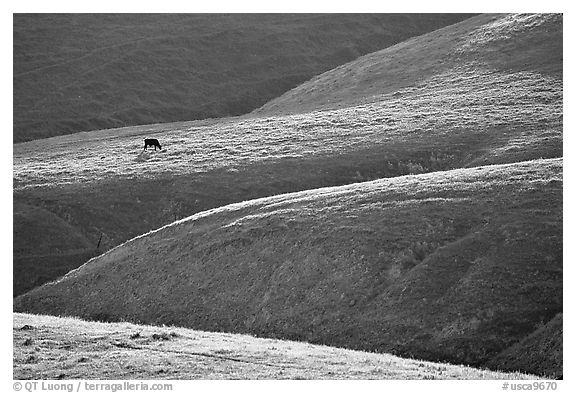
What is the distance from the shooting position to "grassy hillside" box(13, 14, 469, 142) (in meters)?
107

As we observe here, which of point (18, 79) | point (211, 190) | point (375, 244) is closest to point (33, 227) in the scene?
point (211, 190)

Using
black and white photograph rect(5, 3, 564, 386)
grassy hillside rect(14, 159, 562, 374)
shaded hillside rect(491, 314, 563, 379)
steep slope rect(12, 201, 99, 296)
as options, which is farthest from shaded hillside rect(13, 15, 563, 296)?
shaded hillside rect(491, 314, 563, 379)

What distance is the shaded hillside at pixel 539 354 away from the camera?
3071cm

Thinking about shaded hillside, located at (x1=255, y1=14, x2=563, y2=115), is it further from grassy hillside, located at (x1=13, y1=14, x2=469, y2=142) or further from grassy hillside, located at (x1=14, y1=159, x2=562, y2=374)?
grassy hillside, located at (x1=14, y1=159, x2=562, y2=374)

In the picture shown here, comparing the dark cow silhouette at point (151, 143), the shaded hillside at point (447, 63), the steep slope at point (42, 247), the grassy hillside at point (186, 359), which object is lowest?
the steep slope at point (42, 247)

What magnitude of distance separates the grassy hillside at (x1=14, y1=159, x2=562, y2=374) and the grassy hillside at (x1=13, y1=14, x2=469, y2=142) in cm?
5574

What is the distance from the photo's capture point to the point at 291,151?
2734 inches

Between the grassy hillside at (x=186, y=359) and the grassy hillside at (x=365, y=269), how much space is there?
155 inches

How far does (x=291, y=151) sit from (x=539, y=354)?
133ft

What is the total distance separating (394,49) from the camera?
358ft

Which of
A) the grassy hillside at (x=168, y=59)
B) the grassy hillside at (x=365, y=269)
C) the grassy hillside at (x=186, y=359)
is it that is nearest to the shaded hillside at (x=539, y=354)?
the grassy hillside at (x=365, y=269)

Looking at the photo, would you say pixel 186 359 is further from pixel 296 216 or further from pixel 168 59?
pixel 168 59

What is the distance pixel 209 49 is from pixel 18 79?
28.6 m

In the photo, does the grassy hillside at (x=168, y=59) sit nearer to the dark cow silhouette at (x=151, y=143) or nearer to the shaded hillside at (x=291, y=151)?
the shaded hillside at (x=291, y=151)
